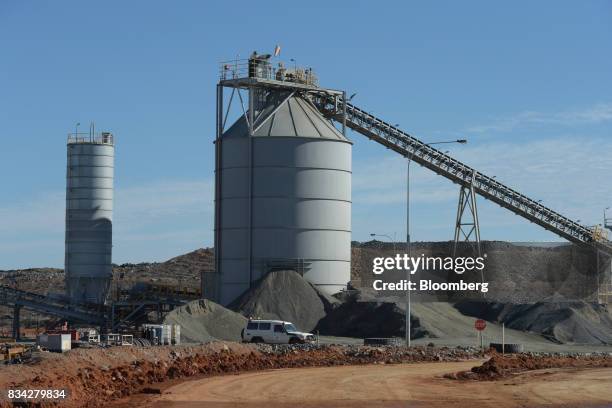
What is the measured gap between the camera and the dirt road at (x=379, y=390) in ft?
108

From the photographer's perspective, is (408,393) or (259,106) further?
(259,106)

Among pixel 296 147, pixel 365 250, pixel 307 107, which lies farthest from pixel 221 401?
pixel 365 250

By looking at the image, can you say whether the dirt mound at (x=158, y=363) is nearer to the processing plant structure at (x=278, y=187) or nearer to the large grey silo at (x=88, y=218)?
the processing plant structure at (x=278, y=187)

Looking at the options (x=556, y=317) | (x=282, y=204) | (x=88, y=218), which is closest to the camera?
(x=556, y=317)

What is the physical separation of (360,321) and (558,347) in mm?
12537

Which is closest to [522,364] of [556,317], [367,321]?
[367,321]

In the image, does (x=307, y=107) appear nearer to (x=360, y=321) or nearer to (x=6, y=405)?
(x=360, y=321)

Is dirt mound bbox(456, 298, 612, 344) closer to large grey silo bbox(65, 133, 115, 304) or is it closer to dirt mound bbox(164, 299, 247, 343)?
dirt mound bbox(164, 299, 247, 343)

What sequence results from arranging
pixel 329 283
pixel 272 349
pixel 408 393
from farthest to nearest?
1. pixel 329 283
2. pixel 272 349
3. pixel 408 393

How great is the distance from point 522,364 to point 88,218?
170ft

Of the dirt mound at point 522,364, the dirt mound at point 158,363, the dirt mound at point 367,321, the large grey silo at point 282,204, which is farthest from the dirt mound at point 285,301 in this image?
the dirt mound at point 522,364

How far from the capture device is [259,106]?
7806 cm

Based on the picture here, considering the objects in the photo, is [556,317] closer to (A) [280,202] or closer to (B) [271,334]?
(A) [280,202]

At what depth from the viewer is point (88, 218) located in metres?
91.8
